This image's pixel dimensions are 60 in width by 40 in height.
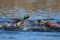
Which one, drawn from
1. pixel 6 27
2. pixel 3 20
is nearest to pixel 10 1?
pixel 3 20

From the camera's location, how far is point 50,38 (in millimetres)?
2004

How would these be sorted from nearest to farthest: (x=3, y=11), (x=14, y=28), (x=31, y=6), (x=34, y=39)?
1. (x=34, y=39)
2. (x=14, y=28)
3. (x=3, y=11)
4. (x=31, y=6)

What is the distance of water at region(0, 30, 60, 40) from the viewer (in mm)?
2010

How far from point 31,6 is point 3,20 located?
132 centimetres

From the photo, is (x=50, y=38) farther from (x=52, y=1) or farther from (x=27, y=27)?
(x=52, y=1)

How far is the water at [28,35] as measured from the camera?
2.01 m

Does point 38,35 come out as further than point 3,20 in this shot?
No

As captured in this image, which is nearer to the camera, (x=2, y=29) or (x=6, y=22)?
(x=2, y=29)

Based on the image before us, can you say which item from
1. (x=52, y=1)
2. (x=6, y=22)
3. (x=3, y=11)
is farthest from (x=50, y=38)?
(x=52, y=1)

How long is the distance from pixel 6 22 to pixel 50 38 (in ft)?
2.16

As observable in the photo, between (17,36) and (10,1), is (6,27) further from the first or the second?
(10,1)

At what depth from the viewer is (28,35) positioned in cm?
207

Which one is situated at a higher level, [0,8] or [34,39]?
[0,8]

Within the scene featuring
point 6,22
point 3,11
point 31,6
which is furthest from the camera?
point 31,6
